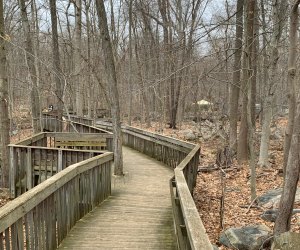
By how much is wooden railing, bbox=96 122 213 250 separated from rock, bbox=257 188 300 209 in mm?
1698

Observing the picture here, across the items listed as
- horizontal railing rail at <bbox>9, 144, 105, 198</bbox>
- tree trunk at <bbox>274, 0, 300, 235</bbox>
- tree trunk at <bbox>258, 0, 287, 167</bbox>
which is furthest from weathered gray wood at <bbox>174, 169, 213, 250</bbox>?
tree trunk at <bbox>258, 0, 287, 167</bbox>

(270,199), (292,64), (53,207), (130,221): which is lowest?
(270,199)

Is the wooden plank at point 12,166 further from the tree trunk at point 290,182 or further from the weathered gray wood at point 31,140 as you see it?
the tree trunk at point 290,182

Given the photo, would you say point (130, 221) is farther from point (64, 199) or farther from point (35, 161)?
point (35, 161)

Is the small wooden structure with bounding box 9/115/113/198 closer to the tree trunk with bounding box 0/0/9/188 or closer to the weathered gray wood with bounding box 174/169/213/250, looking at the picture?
the tree trunk with bounding box 0/0/9/188

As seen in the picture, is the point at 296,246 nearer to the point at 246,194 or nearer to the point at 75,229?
the point at 75,229

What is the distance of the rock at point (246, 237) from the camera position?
633 cm

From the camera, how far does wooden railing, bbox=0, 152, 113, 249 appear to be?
146 inches

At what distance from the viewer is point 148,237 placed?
5.47m

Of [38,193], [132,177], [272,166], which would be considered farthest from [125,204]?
[272,166]

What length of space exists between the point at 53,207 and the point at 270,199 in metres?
5.77

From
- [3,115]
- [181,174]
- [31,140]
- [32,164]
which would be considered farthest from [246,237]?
[3,115]

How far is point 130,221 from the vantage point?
621 centimetres

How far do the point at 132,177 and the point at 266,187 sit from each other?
3854 millimetres
